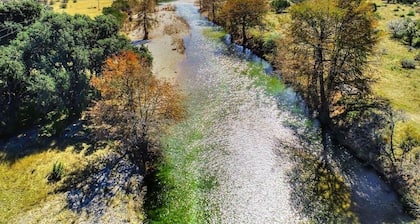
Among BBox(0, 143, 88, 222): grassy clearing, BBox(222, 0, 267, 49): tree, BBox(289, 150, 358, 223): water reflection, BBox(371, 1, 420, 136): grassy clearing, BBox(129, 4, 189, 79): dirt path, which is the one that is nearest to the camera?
BBox(289, 150, 358, 223): water reflection

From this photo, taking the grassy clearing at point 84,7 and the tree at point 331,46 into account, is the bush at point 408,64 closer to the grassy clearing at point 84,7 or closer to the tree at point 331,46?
the tree at point 331,46

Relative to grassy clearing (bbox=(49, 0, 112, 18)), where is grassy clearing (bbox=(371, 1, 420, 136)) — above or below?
below

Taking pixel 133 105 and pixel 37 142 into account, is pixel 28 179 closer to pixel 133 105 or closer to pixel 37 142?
pixel 37 142

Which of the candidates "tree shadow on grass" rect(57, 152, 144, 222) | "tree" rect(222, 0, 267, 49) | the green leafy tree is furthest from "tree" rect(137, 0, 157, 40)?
"tree shadow on grass" rect(57, 152, 144, 222)

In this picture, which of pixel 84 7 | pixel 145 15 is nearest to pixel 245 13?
pixel 145 15

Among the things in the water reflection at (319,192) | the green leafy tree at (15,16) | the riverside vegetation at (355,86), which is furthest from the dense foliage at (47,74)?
the water reflection at (319,192)

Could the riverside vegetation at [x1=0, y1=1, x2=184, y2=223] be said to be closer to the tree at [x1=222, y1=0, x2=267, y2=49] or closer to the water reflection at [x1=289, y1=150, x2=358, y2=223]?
the water reflection at [x1=289, y1=150, x2=358, y2=223]

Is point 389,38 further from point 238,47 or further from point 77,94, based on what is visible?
point 77,94
